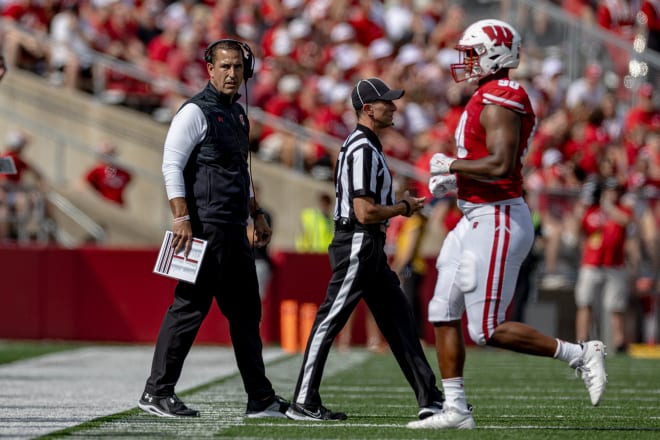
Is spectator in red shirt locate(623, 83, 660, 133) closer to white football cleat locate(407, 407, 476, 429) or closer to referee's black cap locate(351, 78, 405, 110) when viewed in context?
referee's black cap locate(351, 78, 405, 110)

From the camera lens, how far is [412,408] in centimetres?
905

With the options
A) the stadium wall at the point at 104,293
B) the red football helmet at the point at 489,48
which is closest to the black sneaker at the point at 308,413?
the red football helmet at the point at 489,48

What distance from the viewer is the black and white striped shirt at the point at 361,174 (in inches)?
314

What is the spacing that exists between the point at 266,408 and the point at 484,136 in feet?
6.88

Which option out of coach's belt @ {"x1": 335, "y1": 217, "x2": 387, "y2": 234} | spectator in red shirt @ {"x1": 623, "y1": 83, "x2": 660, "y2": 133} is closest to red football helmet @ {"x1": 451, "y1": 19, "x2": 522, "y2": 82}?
coach's belt @ {"x1": 335, "y1": 217, "x2": 387, "y2": 234}

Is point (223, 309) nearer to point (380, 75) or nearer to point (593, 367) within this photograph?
point (593, 367)

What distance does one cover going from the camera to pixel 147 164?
19.1 metres

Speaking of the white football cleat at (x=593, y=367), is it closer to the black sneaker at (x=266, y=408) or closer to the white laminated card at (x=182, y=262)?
the black sneaker at (x=266, y=408)

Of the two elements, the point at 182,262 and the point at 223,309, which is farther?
the point at 223,309

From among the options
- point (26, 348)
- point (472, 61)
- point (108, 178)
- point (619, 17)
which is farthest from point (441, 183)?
point (619, 17)

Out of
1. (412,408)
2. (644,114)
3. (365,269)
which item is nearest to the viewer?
(365,269)

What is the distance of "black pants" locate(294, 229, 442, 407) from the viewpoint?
7.98 meters

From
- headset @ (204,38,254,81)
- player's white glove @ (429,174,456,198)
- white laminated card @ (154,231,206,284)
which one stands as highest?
headset @ (204,38,254,81)

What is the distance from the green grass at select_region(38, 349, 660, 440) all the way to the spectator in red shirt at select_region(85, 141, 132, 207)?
5.12 metres
